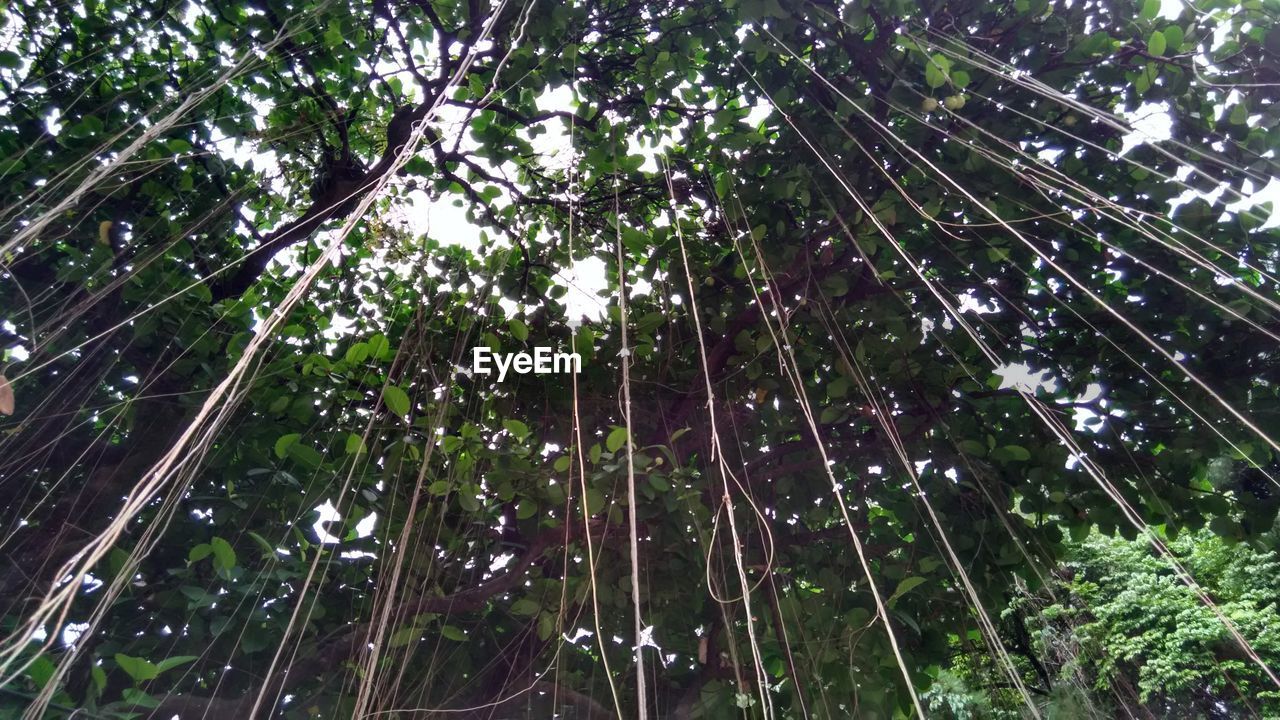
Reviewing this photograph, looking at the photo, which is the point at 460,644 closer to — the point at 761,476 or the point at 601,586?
the point at 601,586

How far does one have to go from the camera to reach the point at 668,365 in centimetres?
145

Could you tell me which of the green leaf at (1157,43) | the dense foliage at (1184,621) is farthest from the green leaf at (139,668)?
the dense foliage at (1184,621)

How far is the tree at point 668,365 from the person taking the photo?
45.0 inches

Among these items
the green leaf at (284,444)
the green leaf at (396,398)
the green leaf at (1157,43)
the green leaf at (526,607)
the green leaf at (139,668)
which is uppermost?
the green leaf at (1157,43)

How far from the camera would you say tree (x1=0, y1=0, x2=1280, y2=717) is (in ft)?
3.75

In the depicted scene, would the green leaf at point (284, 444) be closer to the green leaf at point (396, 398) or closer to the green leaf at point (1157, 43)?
the green leaf at point (396, 398)

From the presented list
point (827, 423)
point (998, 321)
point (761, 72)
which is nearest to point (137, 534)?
point (827, 423)

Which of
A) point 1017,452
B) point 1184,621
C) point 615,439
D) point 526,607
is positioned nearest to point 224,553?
point 526,607

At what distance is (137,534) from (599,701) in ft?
2.68

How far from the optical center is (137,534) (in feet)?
3.77

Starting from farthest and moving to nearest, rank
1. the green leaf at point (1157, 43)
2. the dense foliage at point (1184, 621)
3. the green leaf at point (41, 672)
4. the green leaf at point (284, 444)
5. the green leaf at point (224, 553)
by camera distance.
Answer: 1. the dense foliage at point (1184, 621)
2. the green leaf at point (1157, 43)
3. the green leaf at point (284, 444)
4. the green leaf at point (224, 553)
5. the green leaf at point (41, 672)

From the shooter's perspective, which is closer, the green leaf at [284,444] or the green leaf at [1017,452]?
the green leaf at [284,444]

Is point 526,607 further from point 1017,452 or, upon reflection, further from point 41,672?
point 1017,452

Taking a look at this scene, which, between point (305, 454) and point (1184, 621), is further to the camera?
point (1184, 621)
